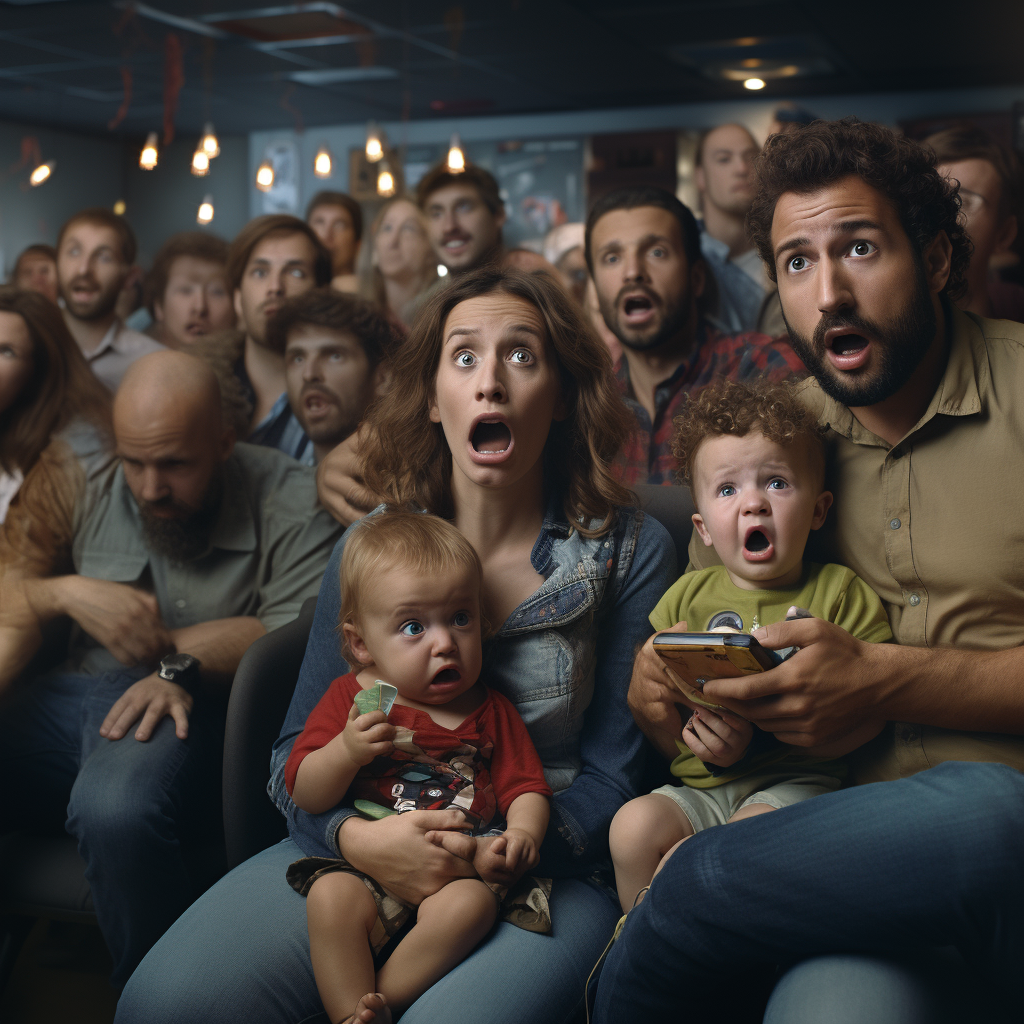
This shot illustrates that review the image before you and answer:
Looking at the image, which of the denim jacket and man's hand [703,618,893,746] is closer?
man's hand [703,618,893,746]

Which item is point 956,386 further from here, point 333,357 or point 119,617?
point 119,617

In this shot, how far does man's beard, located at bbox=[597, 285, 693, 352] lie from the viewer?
2627mm

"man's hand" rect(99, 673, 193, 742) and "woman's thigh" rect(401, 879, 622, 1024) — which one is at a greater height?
"man's hand" rect(99, 673, 193, 742)

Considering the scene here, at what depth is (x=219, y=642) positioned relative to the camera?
2.10 meters

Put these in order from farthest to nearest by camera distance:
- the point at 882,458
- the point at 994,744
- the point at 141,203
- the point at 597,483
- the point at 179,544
→ 1. the point at 141,203
2. the point at 179,544
3. the point at 597,483
4. the point at 882,458
5. the point at 994,744

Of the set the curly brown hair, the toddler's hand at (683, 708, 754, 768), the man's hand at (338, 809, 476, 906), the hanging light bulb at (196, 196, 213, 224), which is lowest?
the man's hand at (338, 809, 476, 906)

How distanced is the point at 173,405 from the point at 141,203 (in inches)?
117

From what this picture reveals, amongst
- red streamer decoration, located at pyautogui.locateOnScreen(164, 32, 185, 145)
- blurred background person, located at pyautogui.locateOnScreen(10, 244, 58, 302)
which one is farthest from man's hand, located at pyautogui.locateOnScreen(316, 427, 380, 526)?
red streamer decoration, located at pyautogui.locateOnScreen(164, 32, 185, 145)

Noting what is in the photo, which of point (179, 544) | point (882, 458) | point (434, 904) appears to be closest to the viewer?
point (434, 904)

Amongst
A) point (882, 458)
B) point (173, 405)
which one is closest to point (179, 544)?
point (173, 405)

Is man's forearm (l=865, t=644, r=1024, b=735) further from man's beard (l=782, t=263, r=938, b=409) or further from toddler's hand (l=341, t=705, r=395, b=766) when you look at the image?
toddler's hand (l=341, t=705, r=395, b=766)

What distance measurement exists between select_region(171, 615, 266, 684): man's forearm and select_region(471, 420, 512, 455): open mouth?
0.79 meters

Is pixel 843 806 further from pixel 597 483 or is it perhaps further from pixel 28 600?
pixel 28 600

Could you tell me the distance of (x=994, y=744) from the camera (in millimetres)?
1419
